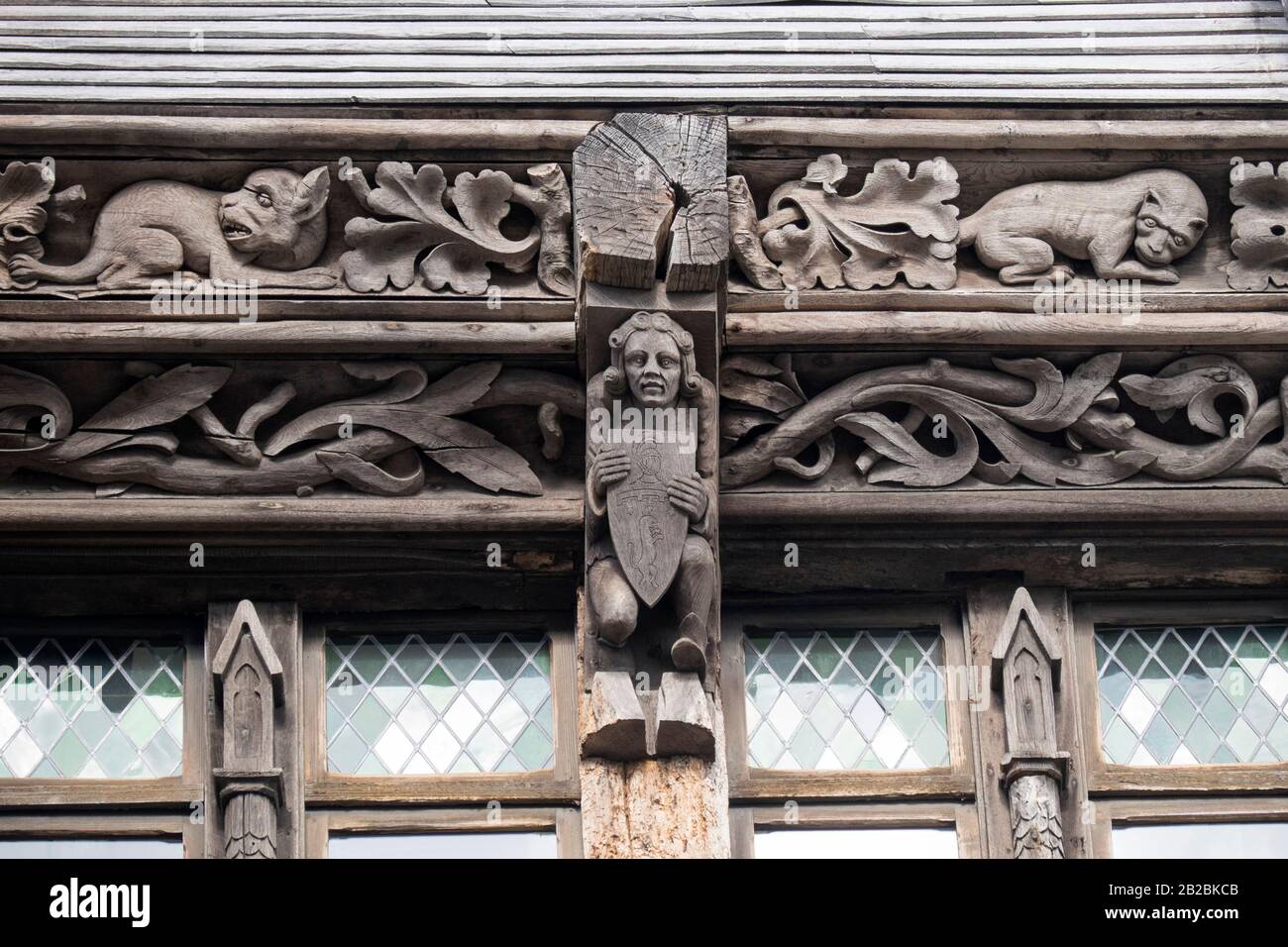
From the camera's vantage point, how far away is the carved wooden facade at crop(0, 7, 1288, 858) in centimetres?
777

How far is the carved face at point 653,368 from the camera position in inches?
300

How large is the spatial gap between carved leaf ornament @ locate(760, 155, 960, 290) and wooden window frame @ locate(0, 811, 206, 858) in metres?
2.05

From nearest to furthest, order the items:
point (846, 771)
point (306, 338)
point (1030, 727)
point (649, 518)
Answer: point (649, 518)
point (1030, 727)
point (846, 771)
point (306, 338)

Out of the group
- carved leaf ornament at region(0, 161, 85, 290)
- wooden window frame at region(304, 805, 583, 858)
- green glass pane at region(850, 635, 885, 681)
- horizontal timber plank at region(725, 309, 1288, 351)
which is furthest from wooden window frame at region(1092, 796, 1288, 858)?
carved leaf ornament at region(0, 161, 85, 290)

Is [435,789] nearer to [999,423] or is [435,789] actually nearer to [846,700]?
[846,700]

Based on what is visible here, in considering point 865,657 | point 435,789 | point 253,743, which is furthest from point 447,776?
point 865,657

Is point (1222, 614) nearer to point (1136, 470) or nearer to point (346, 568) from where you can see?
point (1136, 470)

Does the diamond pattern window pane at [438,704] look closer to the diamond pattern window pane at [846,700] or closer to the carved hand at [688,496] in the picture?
the diamond pattern window pane at [846,700]

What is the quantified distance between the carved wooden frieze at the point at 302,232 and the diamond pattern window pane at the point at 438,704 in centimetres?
91

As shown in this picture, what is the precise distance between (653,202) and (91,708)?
189cm

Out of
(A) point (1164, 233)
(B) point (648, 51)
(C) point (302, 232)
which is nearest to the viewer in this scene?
(C) point (302, 232)

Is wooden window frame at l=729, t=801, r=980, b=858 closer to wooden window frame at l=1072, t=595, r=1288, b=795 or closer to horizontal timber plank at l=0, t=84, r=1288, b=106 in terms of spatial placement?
wooden window frame at l=1072, t=595, r=1288, b=795

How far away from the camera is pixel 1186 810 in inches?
306

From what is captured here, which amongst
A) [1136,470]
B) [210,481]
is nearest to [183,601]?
[210,481]
